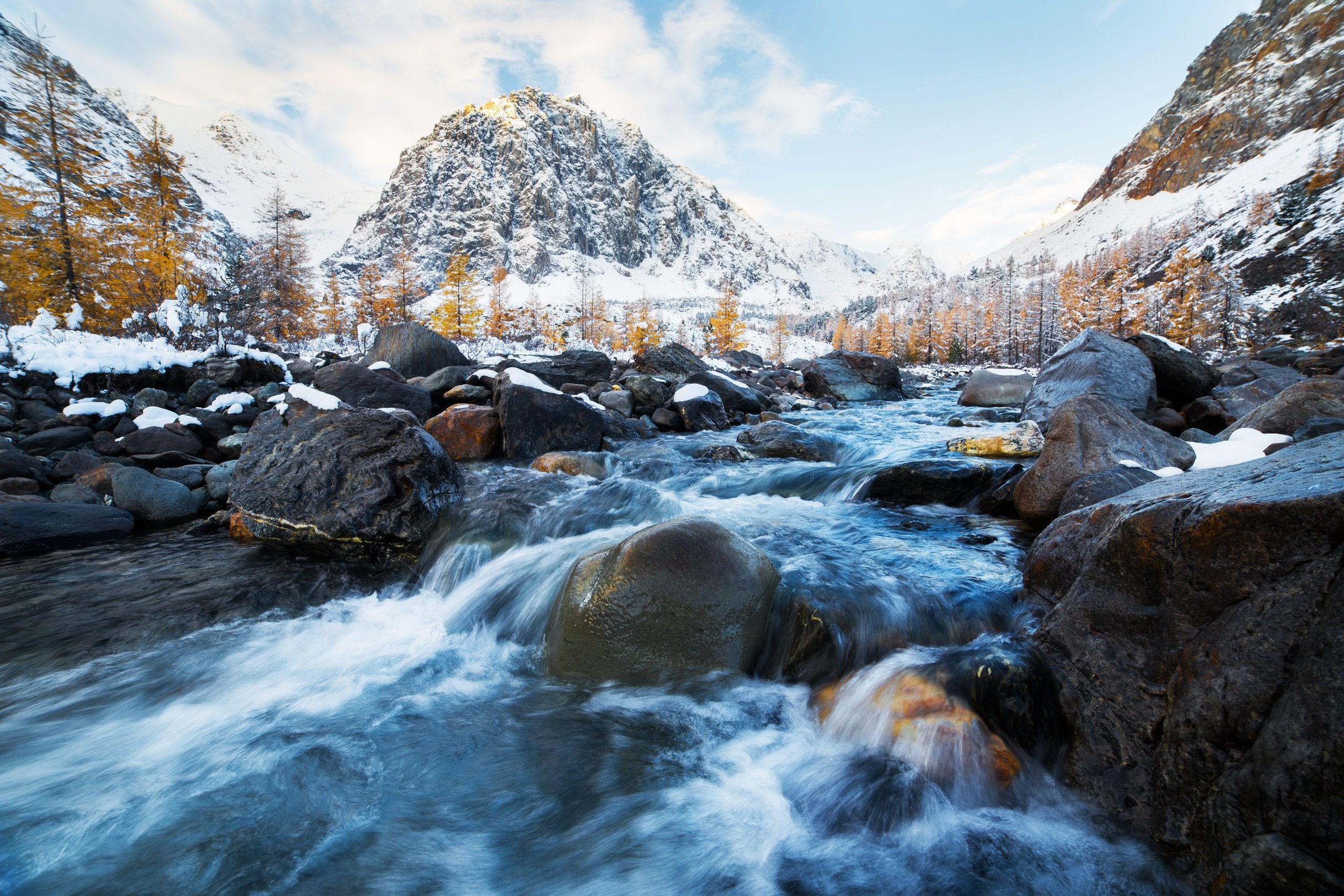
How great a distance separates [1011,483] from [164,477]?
1143 centimetres

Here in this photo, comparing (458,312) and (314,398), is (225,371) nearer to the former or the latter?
(314,398)

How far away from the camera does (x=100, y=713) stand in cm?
362

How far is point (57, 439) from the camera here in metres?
8.20

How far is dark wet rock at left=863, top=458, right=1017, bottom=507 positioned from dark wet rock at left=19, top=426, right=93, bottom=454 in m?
12.1

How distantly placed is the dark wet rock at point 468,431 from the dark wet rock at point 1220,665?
8.59 metres

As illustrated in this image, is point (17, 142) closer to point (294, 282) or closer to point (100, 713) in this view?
point (294, 282)

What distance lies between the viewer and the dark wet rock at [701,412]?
13.6 m

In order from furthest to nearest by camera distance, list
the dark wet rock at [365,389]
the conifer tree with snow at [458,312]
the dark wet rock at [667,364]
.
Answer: the conifer tree with snow at [458,312] < the dark wet rock at [667,364] < the dark wet rock at [365,389]

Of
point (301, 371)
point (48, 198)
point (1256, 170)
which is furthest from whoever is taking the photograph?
point (1256, 170)

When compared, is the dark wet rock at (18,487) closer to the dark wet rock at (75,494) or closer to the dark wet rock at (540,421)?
the dark wet rock at (75,494)

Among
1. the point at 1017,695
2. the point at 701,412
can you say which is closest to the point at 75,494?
the point at 1017,695

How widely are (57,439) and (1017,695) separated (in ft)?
41.4

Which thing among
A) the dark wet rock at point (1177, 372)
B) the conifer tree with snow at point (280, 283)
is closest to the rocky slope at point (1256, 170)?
the dark wet rock at point (1177, 372)

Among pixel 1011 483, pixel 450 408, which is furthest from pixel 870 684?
pixel 450 408
